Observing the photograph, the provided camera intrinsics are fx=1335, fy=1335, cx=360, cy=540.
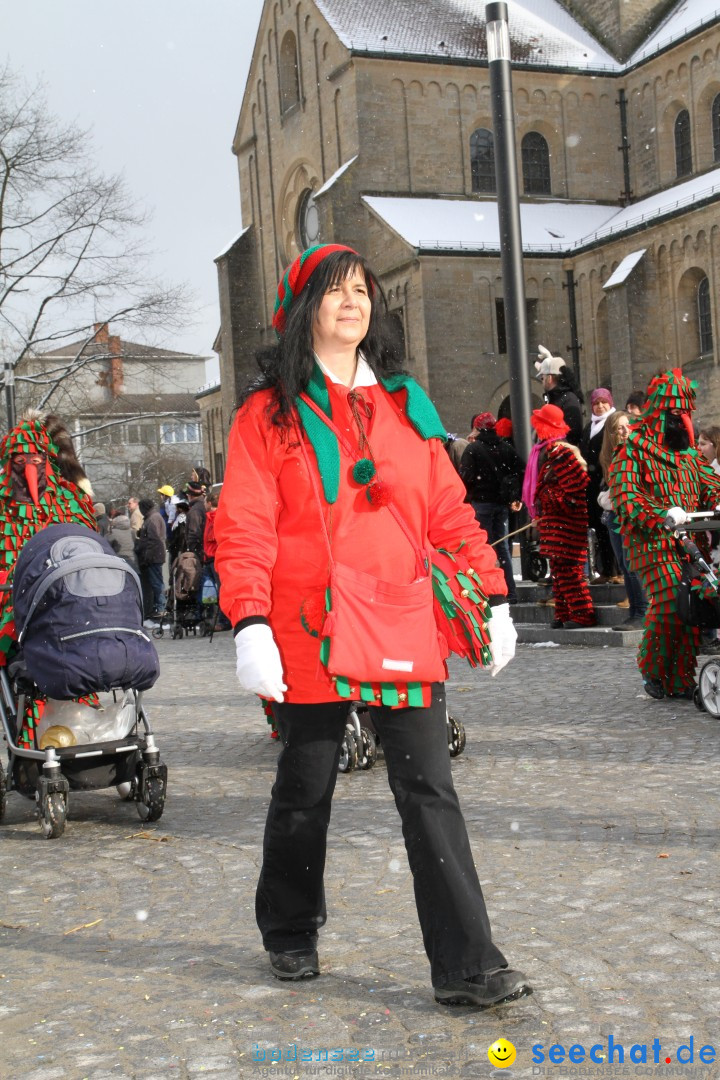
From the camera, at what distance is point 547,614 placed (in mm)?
14117

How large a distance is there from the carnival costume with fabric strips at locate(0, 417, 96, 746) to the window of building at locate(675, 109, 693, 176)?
38318 mm

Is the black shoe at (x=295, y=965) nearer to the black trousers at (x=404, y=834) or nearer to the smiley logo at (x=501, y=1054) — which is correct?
the black trousers at (x=404, y=834)

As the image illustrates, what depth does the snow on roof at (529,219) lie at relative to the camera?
129 ft

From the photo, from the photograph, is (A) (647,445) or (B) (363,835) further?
(A) (647,445)

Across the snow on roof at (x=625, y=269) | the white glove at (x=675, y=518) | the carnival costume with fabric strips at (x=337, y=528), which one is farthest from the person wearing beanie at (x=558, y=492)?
the snow on roof at (x=625, y=269)

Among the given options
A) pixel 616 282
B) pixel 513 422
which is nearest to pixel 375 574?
pixel 513 422

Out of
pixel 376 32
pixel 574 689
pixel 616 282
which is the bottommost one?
pixel 574 689

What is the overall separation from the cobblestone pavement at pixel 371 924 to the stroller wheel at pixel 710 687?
32 centimetres

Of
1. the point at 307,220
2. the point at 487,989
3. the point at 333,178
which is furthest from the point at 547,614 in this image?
the point at 307,220

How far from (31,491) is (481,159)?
39.1m

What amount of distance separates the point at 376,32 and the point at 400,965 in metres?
43.3

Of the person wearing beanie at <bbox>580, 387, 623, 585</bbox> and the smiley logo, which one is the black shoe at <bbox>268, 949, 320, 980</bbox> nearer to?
the smiley logo

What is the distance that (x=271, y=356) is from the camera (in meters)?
3.87

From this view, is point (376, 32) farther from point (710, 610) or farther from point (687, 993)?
point (687, 993)
